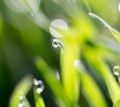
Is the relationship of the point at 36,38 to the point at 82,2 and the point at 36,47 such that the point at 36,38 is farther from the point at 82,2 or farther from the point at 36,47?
the point at 82,2

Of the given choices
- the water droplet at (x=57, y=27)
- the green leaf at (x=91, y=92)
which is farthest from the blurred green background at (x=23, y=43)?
the green leaf at (x=91, y=92)

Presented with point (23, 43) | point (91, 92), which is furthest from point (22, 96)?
point (23, 43)

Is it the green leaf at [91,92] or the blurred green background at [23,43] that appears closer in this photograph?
the green leaf at [91,92]

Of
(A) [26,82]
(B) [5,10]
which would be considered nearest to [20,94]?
(A) [26,82]

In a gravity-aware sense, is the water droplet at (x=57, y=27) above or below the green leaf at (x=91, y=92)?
above

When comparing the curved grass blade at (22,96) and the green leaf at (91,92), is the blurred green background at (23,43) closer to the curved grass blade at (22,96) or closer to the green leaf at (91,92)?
the curved grass blade at (22,96)

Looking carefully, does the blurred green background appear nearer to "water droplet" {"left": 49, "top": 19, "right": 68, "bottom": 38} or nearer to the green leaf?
"water droplet" {"left": 49, "top": 19, "right": 68, "bottom": 38}

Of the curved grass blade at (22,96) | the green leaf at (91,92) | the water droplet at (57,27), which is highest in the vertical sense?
the water droplet at (57,27)

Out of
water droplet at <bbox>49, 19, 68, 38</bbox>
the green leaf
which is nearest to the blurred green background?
water droplet at <bbox>49, 19, 68, 38</bbox>
